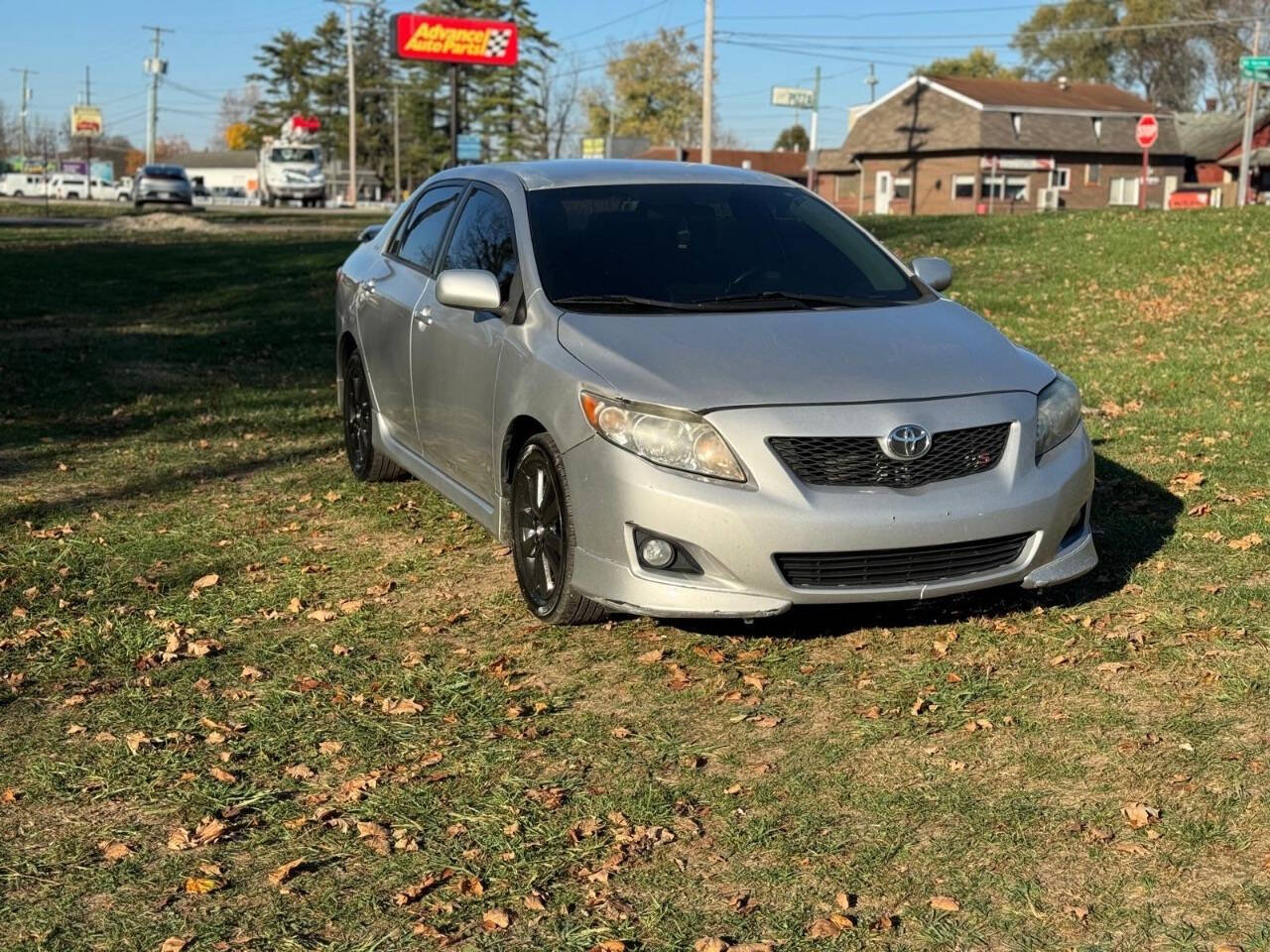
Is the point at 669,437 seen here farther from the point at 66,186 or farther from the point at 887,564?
the point at 66,186

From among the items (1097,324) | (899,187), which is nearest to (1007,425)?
(1097,324)

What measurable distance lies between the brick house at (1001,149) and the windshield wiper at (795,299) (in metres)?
60.3

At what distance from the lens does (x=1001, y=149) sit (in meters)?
64.8

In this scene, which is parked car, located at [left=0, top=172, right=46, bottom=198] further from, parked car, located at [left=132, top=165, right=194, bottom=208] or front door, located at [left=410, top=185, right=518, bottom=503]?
front door, located at [left=410, top=185, right=518, bottom=503]

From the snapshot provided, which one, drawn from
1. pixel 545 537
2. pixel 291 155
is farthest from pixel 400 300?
pixel 291 155

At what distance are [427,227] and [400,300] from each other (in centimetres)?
45

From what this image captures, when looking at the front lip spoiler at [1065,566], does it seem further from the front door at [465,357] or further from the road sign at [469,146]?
the road sign at [469,146]

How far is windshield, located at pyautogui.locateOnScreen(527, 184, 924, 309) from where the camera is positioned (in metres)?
5.98

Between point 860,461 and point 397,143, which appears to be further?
point 397,143

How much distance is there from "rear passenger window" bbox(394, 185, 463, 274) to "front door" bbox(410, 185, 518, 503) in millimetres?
212

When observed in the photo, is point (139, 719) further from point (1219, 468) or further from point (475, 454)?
point (1219, 468)

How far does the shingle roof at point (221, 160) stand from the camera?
132375 mm

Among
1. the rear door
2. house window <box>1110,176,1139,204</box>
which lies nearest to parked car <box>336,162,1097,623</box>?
the rear door

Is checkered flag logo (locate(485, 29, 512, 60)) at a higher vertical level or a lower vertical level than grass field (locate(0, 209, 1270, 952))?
higher
